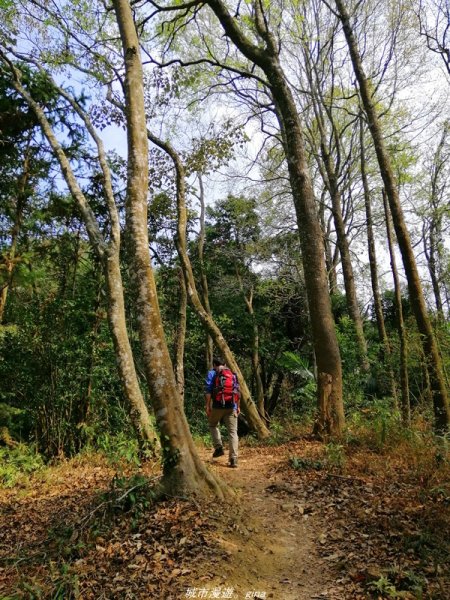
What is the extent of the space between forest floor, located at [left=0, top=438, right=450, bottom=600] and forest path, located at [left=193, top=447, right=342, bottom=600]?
0.01 metres

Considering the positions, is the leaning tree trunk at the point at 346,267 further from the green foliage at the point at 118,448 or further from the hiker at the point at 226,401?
the green foliage at the point at 118,448

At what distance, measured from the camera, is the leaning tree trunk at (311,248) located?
24.7ft

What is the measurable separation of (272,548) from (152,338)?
8.32ft

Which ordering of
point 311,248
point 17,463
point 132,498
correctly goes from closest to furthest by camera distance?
point 132,498 < point 17,463 < point 311,248

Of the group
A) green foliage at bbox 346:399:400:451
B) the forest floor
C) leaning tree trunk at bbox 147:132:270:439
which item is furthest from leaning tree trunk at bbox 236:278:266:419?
the forest floor

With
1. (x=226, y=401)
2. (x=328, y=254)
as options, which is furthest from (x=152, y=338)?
(x=328, y=254)

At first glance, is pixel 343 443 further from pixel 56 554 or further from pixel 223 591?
pixel 56 554

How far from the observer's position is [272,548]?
416 centimetres

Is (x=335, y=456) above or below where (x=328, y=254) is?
below

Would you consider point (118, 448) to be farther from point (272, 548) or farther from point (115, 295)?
point (272, 548)

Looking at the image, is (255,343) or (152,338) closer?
(152,338)

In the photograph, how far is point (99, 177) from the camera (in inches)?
445

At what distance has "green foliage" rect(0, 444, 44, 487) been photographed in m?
7.02

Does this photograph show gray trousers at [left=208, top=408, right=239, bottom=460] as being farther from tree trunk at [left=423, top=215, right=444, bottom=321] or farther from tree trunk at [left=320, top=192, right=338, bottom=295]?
tree trunk at [left=423, top=215, right=444, bottom=321]
